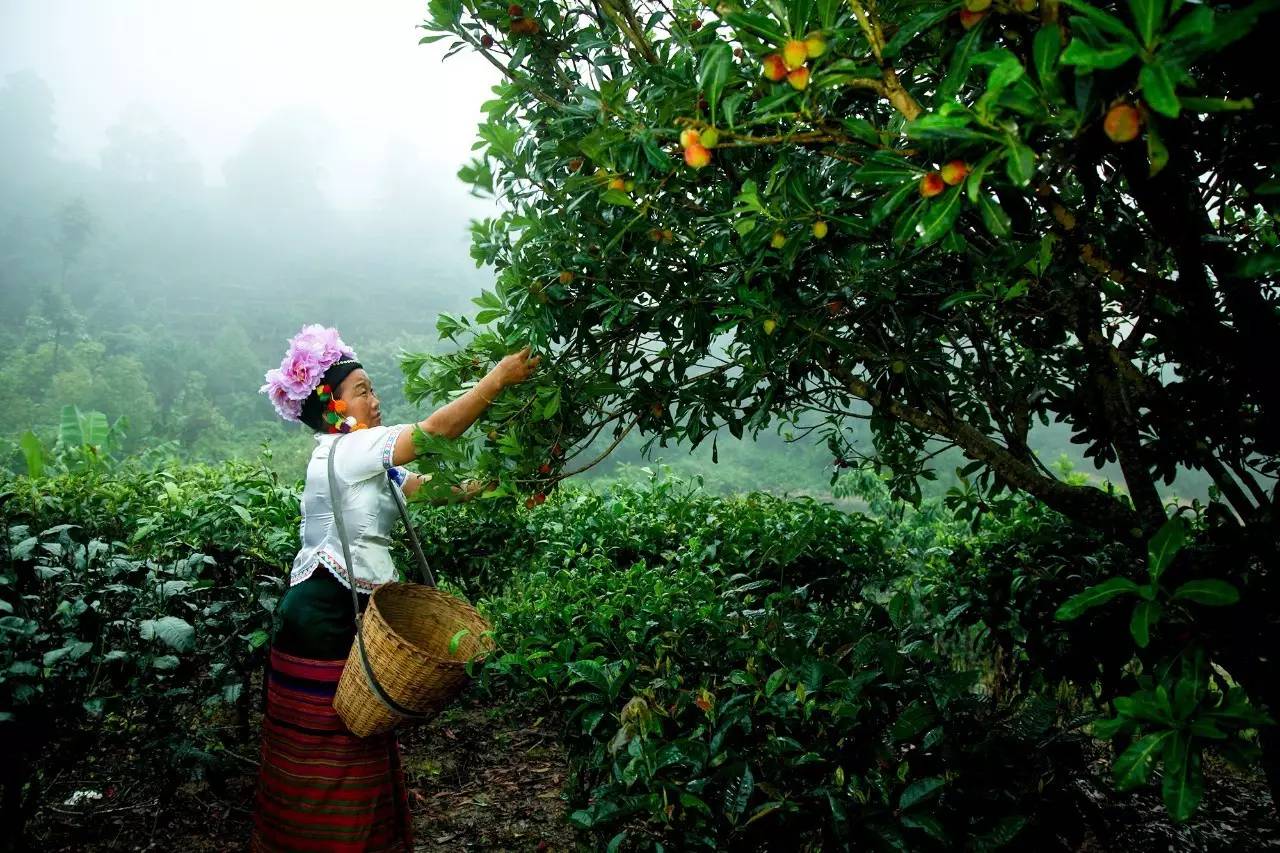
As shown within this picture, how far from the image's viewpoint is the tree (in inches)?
32.8

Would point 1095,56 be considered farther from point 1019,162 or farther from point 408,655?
point 408,655

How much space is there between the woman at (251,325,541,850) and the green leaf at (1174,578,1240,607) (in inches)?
62.4

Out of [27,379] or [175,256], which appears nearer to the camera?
[27,379]

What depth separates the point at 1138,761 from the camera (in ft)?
2.97

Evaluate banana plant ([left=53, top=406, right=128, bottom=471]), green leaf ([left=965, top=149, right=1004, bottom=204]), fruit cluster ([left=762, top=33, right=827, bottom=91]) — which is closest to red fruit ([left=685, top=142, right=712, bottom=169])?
fruit cluster ([left=762, top=33, right=827, bottom=91])

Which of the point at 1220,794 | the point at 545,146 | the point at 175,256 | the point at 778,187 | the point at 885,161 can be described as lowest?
the point at 1220,794

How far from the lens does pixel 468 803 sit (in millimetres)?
2973

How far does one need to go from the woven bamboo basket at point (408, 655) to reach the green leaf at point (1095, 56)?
175 centimetres

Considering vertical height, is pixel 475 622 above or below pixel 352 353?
below

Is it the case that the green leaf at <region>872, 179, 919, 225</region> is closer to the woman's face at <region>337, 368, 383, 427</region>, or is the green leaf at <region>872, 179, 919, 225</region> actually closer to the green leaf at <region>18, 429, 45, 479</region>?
the woman's face at <region>337, 368, 383, 427</region>

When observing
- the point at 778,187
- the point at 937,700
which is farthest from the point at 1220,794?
the point at 778,187

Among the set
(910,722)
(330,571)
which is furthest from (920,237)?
(330,571)

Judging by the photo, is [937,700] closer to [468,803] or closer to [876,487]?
[468,803]

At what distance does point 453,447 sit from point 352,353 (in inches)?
37.2
